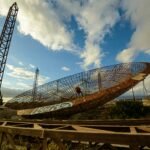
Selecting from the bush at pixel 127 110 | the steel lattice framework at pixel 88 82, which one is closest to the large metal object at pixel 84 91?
the steel lattice framework at pixel 88 82

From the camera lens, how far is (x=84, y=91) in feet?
67.2

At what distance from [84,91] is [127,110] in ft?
14.6

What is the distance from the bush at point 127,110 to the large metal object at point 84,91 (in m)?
2.97

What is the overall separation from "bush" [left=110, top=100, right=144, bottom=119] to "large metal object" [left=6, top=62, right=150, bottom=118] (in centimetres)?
297

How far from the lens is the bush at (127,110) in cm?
2061

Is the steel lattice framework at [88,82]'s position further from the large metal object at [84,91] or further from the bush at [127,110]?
the bush at [127,110]

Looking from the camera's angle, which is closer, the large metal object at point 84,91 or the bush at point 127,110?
the large metal object at point 84,91

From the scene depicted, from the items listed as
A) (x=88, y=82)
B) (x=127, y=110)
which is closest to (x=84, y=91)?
(x=88, y=82)

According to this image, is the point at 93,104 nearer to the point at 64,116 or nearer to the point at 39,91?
the point at 64,116

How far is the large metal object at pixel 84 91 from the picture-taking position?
708 inches

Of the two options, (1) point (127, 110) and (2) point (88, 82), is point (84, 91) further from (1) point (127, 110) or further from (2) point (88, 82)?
(1) point (127, 110)

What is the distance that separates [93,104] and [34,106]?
21.8 feet

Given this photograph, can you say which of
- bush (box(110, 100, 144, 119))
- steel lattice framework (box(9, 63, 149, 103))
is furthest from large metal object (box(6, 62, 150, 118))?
bush (box(110, 100, 144, 119))

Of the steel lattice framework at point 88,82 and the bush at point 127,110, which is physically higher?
the steel lattice framework at point 88,82
